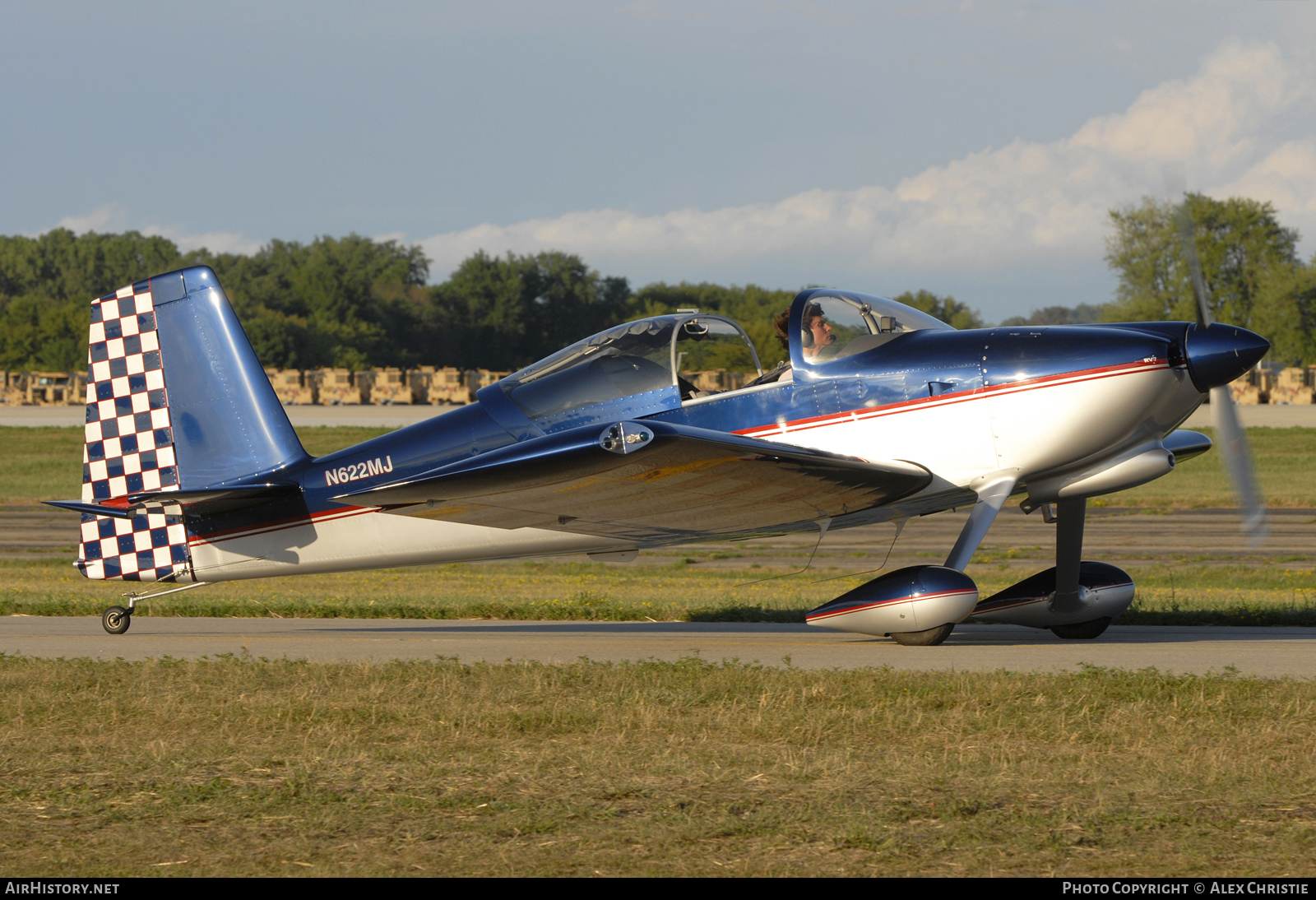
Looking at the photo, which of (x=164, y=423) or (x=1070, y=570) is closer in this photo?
(x=1070, y=570)

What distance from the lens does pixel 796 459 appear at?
8578mm

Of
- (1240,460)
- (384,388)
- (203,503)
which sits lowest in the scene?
(1240,460)

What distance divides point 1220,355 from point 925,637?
3008mm

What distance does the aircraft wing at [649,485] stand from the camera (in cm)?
809

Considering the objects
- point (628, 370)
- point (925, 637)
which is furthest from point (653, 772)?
point (628, 370)

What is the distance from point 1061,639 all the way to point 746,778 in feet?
19.3

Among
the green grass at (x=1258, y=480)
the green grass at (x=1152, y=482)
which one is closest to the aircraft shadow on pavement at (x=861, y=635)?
the green grass at (x=1258, y=480)

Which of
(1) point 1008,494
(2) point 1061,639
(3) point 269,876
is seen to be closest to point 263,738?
(3) point 269,876

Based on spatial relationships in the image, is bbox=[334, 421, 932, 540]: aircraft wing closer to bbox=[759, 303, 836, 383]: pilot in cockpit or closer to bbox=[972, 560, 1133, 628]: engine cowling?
bbox=[759, 303, 836, 383]: pilot in cockpit

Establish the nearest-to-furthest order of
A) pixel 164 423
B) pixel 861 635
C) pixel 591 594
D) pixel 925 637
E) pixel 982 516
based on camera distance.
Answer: pixel 982 516 → pixel 925 637 → pixel 861 635 → pixel 164 423 → pixel 591 594

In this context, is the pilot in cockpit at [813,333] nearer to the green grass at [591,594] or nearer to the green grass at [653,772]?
the green grass at [653,772]

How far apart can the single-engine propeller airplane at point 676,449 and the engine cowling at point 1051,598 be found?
2 cm

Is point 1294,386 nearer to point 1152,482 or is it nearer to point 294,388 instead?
point 1152,482

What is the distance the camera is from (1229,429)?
10039 mm
